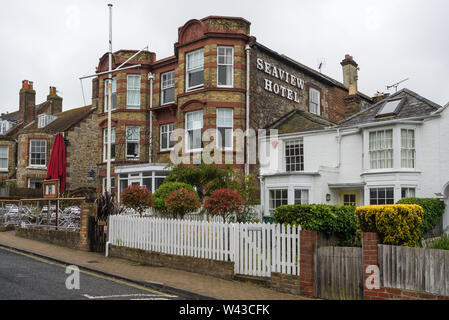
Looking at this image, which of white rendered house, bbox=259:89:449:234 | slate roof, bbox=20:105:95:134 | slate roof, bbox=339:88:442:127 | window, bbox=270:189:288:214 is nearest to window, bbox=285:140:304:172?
white rendered house, bbox=259:89:449:234

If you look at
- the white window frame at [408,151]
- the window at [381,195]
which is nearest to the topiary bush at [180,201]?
the window at [381,195]

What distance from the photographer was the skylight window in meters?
19.9

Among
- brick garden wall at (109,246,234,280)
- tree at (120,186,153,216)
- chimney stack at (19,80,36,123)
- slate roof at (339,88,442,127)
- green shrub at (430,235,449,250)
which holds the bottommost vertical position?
brick garden wall at (109,246,234,280)

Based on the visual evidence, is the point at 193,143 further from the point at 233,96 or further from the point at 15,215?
the point at 15,215

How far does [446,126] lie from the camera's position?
1809 centimetres

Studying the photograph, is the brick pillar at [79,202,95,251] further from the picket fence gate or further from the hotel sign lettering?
the hotel sign lettering

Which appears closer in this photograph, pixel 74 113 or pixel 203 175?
pixel 203 175

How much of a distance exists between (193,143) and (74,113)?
19.0 metres

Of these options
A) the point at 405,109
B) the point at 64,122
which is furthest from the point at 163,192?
the point at 64,122

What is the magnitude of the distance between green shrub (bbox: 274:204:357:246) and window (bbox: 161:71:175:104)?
16.7m

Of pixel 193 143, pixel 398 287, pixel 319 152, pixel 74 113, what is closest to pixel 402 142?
pixel 319 152

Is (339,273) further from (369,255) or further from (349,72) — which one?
(349,72)

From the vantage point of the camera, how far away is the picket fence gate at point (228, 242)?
9.66 meters
